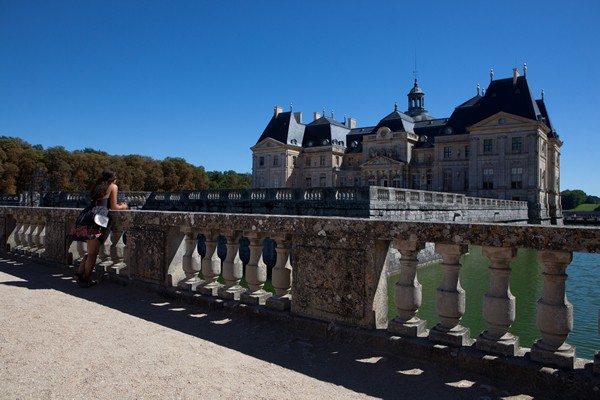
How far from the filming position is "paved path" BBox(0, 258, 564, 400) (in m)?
2.62

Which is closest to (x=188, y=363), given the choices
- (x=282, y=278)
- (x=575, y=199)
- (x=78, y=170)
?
(x=282, y=278)

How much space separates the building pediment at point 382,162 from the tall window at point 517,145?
13048mm

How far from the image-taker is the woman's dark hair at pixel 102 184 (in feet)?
18.0

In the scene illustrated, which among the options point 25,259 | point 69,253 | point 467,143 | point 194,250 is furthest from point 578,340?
point 467,143

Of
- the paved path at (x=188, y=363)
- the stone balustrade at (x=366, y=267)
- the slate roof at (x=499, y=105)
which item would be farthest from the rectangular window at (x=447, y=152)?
the paved path at (x=188, y=363)

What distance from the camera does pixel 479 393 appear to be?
2.62m

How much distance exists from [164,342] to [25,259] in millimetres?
5063

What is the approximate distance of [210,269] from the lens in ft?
15.2

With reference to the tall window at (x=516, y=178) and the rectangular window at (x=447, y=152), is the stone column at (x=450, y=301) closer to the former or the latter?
Result: the tall window at (x=516, y=178)

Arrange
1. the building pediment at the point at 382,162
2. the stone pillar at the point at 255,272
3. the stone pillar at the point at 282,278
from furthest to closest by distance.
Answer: the building pediment at the point at 382,162, the stone pillar at the point at 255,272, the stone pillar at the point at 282,278

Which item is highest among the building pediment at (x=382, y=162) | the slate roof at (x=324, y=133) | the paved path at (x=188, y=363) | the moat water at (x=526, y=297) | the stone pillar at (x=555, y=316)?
the slate roof at (x=324, y=133)

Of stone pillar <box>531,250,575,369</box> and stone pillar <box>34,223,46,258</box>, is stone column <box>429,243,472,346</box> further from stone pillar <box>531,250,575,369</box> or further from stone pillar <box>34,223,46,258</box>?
stone pillar <box>34,223,46,258</box>

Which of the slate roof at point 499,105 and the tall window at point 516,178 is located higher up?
the slate roof at point 499,105

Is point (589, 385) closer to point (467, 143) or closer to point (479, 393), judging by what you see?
point (479, 393)
